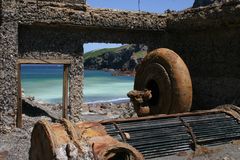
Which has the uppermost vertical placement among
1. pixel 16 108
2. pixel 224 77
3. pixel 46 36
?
pixel 46 36

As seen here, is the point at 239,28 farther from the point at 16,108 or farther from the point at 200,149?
the point at 16,108

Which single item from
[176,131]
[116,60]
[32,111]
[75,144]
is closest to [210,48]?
[176,131]

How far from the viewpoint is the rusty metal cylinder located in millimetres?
6797

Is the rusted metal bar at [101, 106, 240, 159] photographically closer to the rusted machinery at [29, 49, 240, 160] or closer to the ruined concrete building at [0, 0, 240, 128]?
the rusted machinery at [29, 49, 240, 160]

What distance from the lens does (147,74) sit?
1277 cm

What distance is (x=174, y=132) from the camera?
8.66 m

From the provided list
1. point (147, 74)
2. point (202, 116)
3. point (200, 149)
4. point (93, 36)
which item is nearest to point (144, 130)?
point (200, 149)

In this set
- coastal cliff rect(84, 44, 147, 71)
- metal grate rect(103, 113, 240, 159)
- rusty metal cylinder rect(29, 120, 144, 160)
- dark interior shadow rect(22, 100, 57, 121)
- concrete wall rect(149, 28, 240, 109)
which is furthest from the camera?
coastal cliff rect(84, 44, 147, 71)

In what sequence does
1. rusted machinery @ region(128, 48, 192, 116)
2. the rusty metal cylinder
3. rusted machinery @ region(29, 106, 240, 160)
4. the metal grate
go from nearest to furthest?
the rusty metal cylinder → rusted machinery @ region(29, 106, 240, 160) → the metal grate → rusted machinery @ region(128, 48, 192, 116)

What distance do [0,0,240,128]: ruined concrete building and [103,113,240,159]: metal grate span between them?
345 centimetres

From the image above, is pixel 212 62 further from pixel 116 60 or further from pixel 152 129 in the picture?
pixel 116 60

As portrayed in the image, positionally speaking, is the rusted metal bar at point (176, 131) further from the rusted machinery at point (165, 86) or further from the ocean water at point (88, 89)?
the ocean water at point (88, 89)

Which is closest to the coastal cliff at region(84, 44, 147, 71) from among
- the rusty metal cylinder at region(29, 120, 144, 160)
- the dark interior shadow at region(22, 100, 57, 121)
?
the dark interior shadow at region(22, 100, 57, 121)

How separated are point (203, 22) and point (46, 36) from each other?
17.1 feet
